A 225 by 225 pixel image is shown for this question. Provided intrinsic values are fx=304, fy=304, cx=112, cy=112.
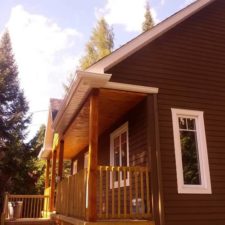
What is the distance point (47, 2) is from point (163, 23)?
20.9ft

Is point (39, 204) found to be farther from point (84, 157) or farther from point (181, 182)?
point (181, 182)

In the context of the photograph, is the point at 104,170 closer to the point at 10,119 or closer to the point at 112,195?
the point at 112,195

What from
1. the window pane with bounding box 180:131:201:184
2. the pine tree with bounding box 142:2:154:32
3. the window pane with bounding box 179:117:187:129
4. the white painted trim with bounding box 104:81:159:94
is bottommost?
the window pane with bounding box 180:131:201:184

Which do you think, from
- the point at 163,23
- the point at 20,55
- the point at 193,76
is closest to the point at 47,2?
the point at 163,23

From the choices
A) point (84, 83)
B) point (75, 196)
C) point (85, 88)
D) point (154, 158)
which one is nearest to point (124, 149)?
point (154, 158)

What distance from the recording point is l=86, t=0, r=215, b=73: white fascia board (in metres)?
7.18

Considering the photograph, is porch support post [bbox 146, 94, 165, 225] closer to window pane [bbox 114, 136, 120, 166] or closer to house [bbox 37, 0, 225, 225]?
house [bbox 37, 0, 225, 225]

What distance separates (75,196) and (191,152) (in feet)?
10.3

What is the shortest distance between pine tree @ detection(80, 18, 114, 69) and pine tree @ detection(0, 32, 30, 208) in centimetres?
670

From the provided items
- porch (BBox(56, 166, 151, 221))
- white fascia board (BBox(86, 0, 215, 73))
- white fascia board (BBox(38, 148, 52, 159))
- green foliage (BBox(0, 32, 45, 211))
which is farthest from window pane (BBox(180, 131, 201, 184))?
green foliage (BBox(0, 32, 45, 211))

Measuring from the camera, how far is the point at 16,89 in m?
27.5

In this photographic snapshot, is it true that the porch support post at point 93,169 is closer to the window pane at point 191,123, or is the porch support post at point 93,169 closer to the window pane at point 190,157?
the window pane at point 190,157

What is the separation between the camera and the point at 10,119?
25344mm

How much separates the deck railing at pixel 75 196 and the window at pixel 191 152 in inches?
91.3
